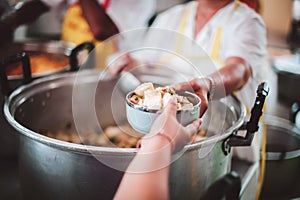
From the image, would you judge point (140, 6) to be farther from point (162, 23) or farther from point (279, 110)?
point (279, 110)

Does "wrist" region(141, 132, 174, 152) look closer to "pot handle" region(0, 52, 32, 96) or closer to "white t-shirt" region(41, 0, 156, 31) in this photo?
"pot handle" region(0, 52, 32, 96)

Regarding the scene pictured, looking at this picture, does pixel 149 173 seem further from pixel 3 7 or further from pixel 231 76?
pixel 3 7

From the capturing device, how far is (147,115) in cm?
56

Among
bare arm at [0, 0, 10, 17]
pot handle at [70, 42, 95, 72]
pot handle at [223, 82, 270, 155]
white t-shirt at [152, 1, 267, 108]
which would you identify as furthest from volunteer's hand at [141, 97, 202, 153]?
bare arm at [0, 0, 10, 17]

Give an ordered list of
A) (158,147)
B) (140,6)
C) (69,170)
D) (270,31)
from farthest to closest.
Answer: (270,31) → (140,6) → (69,170) → (158,147)

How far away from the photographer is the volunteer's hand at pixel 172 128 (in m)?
0.51

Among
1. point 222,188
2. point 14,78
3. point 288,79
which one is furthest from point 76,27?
point 222,188

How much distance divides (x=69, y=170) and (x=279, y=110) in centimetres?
99

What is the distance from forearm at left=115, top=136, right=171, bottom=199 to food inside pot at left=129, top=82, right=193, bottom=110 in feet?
0.22

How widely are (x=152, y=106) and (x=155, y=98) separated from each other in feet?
0.06

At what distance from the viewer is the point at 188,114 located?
56 cm

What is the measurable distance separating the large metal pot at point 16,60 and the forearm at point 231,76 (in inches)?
18.3

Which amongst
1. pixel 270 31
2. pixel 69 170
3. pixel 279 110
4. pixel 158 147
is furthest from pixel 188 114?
pixel 270 31

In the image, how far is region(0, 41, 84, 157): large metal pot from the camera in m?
0.89
